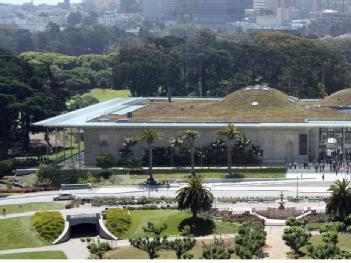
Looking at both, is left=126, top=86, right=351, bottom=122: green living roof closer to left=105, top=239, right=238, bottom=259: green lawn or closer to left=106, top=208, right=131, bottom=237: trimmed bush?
left=106, top=208, right=131, bottom=237: trimmed bush

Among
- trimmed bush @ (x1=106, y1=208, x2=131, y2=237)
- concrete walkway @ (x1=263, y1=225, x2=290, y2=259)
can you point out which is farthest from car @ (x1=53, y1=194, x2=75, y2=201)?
concrete walkway @ (x1=263, y1=225, x2=290, y2=259)

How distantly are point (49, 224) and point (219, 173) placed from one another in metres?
27.0

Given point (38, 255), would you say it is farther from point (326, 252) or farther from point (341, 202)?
point (341, 202)

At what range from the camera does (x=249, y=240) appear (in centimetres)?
6719

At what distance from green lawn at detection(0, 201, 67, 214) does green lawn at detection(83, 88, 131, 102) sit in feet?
276

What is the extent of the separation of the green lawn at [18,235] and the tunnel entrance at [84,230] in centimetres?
402

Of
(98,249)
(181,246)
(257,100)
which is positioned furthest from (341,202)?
(257,100)

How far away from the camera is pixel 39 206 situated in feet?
283

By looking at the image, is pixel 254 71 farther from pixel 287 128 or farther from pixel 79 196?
pixel 79 196

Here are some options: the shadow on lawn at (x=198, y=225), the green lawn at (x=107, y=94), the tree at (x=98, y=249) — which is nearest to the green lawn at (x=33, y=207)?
the shadow on lawn at (x=198, y=225)

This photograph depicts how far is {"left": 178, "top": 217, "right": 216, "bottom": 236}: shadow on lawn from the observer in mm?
76375

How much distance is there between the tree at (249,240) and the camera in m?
64.1

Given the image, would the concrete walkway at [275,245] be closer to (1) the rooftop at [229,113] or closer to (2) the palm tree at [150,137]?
(2) the palm tree at [150,137]

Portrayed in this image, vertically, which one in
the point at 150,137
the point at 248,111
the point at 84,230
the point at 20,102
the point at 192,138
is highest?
the point at 20,102
